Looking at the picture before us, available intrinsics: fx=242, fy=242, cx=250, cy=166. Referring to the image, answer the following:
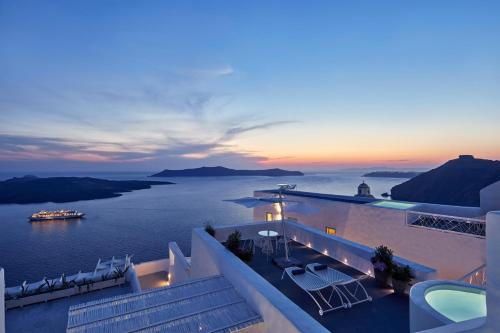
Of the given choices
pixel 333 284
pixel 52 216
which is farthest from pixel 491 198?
pixel 52 216

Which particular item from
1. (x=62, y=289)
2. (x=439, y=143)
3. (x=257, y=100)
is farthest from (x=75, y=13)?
(x=439, y=143)

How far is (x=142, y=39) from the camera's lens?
47.8 ft

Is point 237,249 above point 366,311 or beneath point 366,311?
above

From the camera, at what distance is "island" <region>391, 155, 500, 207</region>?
69.3 metres

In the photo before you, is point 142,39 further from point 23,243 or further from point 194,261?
point 23,243

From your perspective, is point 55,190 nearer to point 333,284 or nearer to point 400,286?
point 333,284

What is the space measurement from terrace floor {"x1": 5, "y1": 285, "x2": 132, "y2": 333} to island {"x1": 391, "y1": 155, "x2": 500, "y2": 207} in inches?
3343

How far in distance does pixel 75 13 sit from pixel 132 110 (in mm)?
14519

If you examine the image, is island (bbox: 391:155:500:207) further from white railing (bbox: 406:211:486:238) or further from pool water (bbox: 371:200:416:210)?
white railing (bbox: 406:211:486:238)

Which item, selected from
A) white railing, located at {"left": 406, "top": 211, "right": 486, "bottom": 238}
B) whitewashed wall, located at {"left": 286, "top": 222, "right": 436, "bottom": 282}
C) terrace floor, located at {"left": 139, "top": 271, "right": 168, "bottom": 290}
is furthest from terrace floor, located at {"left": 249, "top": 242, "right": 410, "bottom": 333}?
terrace floor, located at {"left": 139, "top": 271, "right": 168, "bottom": 290}

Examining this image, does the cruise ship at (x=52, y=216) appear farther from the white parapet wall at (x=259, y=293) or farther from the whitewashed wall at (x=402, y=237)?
the white parapet wall at (x=259, y=293)

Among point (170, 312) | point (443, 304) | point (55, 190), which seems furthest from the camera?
point (55, 190)

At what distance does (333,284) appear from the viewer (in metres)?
4.85

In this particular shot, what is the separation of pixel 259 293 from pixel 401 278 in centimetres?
329
